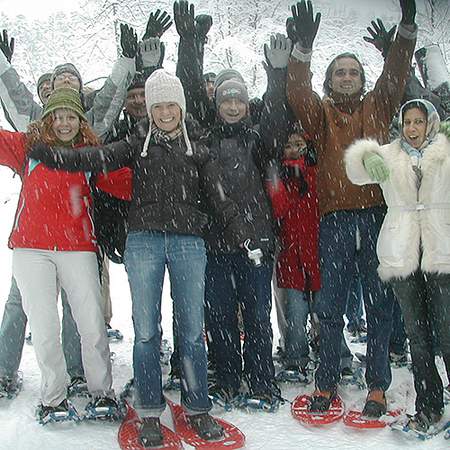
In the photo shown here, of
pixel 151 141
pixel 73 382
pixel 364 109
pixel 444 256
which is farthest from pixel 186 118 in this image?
pixel 73 382

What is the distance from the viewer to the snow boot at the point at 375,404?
3.70m

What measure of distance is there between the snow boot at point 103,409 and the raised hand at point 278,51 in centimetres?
257

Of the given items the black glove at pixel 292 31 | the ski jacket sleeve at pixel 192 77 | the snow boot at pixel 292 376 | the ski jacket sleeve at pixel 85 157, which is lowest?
the snow boot at pixel 292 376

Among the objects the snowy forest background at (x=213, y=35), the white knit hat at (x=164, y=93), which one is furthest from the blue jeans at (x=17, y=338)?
the snowy forest background at (x=213, y=35)

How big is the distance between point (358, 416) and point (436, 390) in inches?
20.9

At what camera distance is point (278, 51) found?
12.8ft

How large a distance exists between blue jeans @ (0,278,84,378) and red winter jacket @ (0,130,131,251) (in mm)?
659

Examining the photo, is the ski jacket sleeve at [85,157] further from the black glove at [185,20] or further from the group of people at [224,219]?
the black glove at [185,20]

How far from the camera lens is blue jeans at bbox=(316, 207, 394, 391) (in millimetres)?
3814

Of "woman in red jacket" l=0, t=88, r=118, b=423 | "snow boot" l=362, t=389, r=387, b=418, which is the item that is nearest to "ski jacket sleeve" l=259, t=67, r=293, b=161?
"woman in red jacket" l=0, t=88, r=118, b=423

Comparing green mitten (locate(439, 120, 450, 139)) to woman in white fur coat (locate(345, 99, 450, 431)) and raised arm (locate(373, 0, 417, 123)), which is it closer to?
woman in white fur coat (locate(345, 99, 450, 431))

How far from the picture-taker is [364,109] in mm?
3934

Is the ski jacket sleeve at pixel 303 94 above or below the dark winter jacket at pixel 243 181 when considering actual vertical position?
above

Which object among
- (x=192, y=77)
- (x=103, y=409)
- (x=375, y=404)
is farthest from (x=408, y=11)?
(x=103, y=409)
